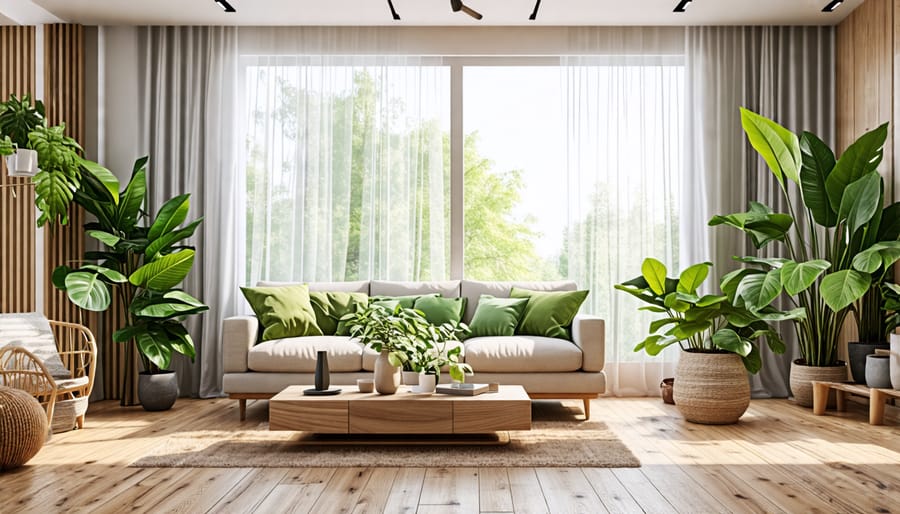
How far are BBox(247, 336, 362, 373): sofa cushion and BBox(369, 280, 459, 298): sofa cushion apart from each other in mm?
842

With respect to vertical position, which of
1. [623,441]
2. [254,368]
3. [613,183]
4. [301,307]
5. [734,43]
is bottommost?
[623,441]

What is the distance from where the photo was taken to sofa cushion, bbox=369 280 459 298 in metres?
5.61

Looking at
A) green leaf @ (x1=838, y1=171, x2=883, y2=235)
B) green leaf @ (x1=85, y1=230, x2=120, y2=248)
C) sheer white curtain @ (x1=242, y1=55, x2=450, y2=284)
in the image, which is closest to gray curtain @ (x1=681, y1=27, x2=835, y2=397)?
green leaf @ (x1=838, y1=171, x2=883, y2=235)

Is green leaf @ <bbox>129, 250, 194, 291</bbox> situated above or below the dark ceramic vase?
above

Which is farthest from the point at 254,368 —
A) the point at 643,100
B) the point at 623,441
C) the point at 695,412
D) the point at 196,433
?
the point at 643,100

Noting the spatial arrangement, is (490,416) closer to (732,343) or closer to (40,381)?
(732,343)

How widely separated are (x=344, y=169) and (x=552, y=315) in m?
1.99

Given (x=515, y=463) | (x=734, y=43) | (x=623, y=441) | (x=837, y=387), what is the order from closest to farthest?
(x=515, y=463) → (x=623, y=441) → (x=837, y=387) → (x=734, y=43)

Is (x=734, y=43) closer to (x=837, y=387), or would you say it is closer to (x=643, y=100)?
(x=643, y=100)

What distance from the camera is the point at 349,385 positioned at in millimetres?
4742

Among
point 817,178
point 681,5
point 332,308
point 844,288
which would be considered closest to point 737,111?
point 817,178

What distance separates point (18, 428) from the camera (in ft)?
11.3

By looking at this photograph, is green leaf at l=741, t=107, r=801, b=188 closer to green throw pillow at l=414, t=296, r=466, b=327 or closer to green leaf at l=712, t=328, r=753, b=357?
green leaf at l=712, t=328, r=753, b=357

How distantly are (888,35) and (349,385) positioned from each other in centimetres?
412
